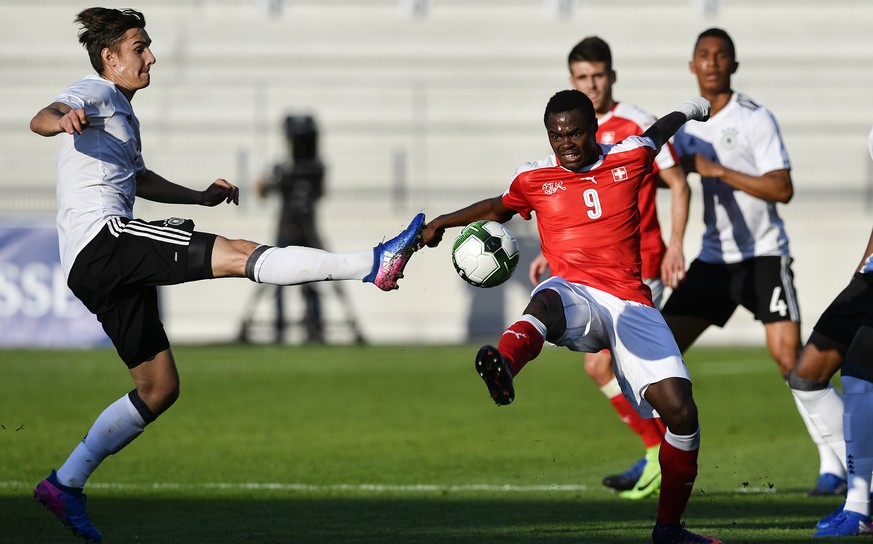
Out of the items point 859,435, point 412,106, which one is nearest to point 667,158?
point 859,435

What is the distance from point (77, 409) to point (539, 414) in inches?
165

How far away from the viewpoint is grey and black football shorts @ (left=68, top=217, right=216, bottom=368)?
231 inches

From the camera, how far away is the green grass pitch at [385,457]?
6.52 metres

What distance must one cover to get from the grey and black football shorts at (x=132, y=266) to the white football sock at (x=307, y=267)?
0.28 metres

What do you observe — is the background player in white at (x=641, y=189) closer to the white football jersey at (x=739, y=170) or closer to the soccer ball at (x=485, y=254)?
the white football jersey at (x=739, y=170)

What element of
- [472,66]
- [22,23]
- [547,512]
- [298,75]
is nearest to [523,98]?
[472,66]

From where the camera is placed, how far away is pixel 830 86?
24.3 m

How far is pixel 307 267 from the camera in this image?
229 inches

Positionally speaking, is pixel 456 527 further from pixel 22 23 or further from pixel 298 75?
pixel 22 23

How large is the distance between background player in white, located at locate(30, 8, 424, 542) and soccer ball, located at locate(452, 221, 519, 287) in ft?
1.07

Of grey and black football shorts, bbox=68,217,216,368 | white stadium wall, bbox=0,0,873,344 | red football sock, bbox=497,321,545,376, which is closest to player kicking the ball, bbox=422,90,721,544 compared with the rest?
red football sock, bbox=497,321,545,376

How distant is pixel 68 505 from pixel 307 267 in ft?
5.23

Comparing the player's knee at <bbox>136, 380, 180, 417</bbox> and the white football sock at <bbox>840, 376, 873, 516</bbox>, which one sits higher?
the player's knee at <bbox>136, 380, 180, 417</bbox>

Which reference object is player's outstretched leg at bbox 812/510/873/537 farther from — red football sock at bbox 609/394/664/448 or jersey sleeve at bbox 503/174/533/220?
jersey sleeve at bbox 503/174/533/220
